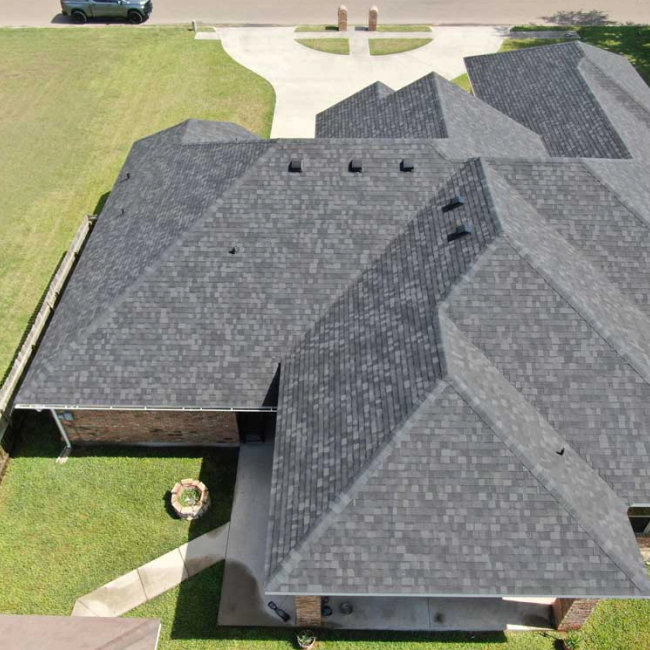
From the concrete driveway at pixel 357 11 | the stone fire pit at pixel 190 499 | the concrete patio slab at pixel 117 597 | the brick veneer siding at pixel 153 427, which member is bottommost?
the concrete patio slab at pixel 117 597

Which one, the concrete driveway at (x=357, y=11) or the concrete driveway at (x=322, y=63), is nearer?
the concrete driveway at (x=322, y=63)

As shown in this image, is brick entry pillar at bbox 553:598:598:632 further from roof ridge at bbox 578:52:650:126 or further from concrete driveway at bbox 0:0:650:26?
concrete driveway at bbox 0:0:650:26

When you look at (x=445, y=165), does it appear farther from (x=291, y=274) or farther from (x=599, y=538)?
(x=599, y=538)

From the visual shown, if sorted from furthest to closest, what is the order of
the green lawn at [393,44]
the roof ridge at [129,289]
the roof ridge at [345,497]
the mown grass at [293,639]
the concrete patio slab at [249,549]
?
the green lawn at [393,44] < the roof ridge at [129,289] < the concrete patio slab at [249,549] < the mown grass at [293,639] < the roof ridge at [345,497]

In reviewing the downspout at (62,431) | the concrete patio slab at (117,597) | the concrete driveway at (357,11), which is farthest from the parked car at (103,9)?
the concrete patio slab at (117,597)

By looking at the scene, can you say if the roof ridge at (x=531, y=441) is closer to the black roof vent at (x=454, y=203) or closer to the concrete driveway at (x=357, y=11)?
the black roof vent at (x=454, y=203)

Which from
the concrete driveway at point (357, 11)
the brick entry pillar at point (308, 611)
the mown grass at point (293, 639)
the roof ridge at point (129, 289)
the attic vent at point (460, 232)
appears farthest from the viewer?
the concrete driveway at point (357, 11)

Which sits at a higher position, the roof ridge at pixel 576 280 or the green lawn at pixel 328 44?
the roof ridge at pixel 576 280
